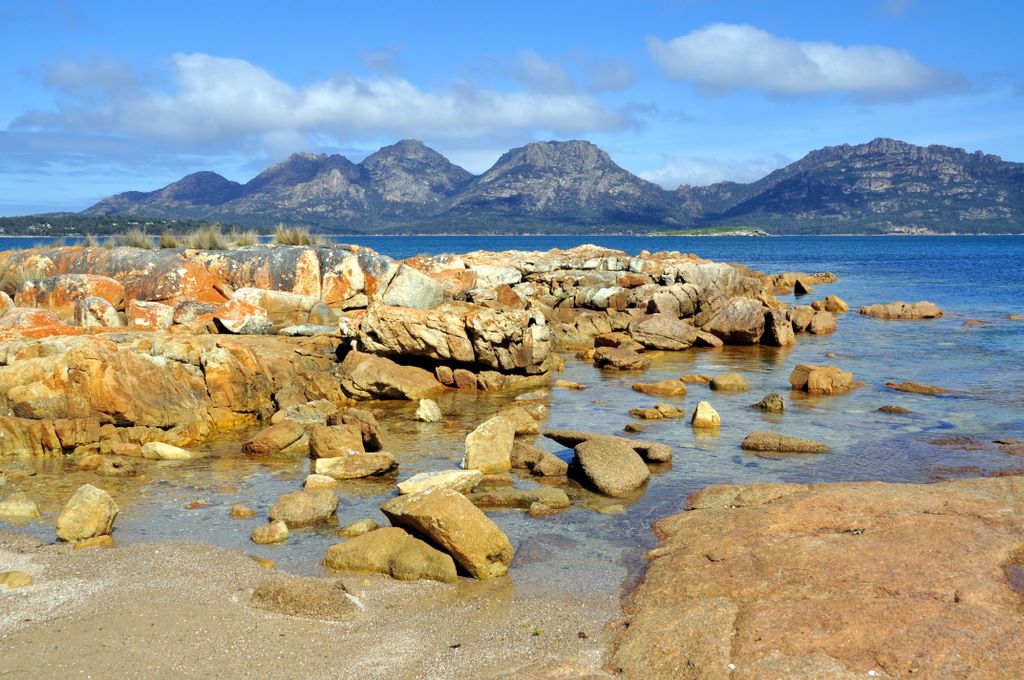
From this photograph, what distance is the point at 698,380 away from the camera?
64.6ft

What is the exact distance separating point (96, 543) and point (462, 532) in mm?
3946

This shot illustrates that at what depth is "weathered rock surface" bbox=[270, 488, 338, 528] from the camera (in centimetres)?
948

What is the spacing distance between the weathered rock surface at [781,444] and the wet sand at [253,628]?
640 cm

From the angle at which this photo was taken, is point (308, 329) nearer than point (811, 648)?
No

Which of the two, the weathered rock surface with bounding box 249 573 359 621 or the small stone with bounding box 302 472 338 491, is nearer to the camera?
the weathered rock surface with bounding box 249 573 359 621

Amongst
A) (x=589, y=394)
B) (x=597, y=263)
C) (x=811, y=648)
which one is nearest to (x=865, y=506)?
(x=811, y=648)

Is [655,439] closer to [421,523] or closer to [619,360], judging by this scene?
[421,523]

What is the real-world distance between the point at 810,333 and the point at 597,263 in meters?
13.5

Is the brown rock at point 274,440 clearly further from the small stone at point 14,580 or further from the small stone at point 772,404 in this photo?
the small stone at point 772,404

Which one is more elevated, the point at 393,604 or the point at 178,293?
the point at 178,293

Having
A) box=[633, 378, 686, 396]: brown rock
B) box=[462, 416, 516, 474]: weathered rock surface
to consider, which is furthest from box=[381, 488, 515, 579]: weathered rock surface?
box=[633, 378, 686, 396]: brown rock

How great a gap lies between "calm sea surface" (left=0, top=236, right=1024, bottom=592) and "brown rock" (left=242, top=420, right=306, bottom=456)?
301mm

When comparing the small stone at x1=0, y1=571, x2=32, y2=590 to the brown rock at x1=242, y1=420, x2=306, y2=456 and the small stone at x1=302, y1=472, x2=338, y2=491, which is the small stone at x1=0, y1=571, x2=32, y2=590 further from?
the brown rock at x1=242, y1=420, x2=306, y2=456

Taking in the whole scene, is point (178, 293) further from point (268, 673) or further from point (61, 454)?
point (268, 673)
